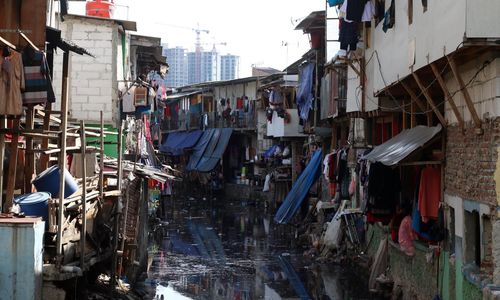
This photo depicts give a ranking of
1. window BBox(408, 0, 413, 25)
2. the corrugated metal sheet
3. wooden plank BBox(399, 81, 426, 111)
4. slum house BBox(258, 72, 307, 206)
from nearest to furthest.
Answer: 1. the corrugated metal sheet
2. window BBox(408, 0, 413, 25)
3. wooden plank BBox(399, 81, 426, 111)
4. slum house BBox(258, 72, 307, 206)

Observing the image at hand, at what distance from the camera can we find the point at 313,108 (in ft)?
94.7

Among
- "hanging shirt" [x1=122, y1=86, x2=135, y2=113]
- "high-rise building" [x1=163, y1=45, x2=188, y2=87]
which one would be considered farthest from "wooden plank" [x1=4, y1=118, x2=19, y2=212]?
"high-rise building" [x1=163, y1=45, x2=188, y2=87]

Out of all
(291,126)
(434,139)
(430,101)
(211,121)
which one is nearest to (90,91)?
(291,126)

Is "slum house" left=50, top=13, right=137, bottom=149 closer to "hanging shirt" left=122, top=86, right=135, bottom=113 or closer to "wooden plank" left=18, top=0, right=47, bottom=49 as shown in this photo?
"hanging shirt" left=122, top=86, right=135, bottom=113

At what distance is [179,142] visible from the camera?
185 ft

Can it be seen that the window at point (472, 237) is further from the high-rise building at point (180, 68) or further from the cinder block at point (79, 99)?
the high-rise building at point (180, 68)

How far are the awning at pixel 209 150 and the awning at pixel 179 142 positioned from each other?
1.20 meters

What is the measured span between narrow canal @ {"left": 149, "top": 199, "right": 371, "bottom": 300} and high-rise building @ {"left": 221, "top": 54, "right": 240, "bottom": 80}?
72.2 m

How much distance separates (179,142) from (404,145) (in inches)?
1729

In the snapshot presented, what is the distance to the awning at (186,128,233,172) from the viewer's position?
156 feet

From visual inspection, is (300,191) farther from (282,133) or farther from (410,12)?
(410,12)

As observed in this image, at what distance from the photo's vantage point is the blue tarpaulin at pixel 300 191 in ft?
92.9

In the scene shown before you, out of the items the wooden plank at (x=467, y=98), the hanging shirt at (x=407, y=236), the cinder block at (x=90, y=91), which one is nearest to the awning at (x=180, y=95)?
the cinder block at (x=90, y=91)

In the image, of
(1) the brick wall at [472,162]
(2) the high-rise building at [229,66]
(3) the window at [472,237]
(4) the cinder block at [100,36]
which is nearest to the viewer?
(1) the brick wall at [472,162]
